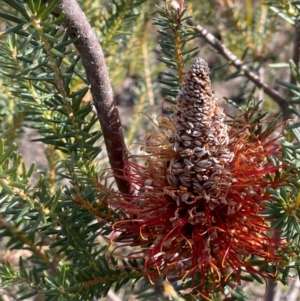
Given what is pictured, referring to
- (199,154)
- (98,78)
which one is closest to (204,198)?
(199,154)

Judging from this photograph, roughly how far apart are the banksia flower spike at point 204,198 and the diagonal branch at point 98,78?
5 cm

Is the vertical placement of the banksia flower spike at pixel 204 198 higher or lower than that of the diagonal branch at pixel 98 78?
lower

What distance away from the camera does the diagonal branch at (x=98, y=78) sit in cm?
58

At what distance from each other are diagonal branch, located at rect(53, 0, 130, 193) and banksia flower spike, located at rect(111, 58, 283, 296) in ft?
0.15

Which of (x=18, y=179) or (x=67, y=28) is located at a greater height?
(x=67, y=28)

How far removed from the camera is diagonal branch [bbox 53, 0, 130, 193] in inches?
23.0

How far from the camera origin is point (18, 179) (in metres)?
0.59

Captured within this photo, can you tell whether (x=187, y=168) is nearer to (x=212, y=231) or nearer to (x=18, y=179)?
(x=212, y=231)

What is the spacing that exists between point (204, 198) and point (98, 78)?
190 millimetres

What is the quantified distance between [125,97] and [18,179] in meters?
2.29

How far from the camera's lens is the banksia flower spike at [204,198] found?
2.01 ft

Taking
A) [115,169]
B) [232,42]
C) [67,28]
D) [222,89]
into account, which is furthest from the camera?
[222,89]

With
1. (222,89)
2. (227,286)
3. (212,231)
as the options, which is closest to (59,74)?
(212,231)

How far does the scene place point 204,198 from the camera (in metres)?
0.62
